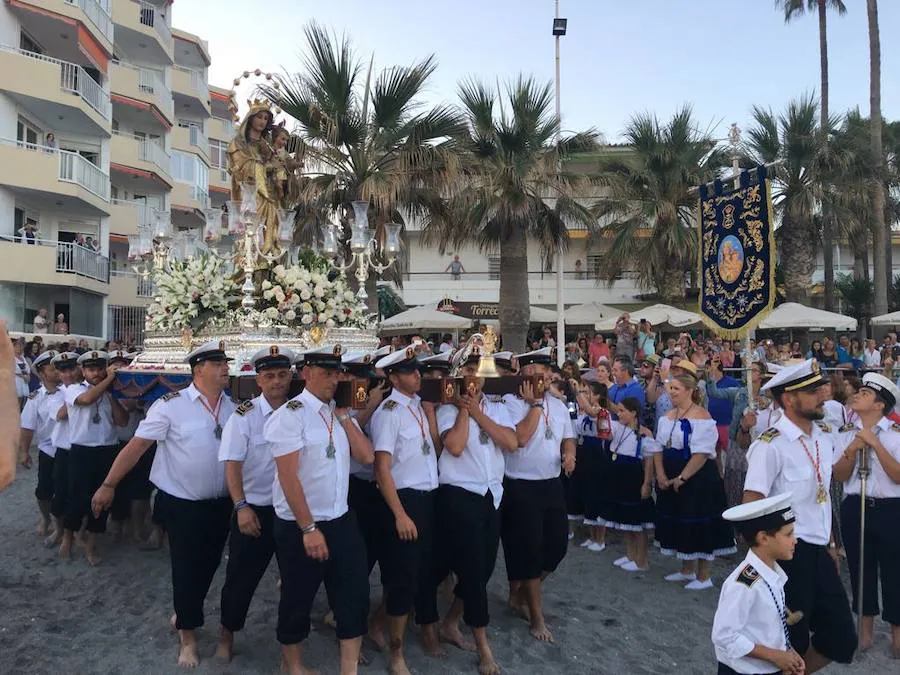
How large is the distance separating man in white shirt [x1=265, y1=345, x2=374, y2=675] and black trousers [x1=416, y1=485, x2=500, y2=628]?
2.25 feet

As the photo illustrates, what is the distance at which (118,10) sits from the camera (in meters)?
28.6

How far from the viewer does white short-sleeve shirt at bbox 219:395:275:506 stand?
436 cm

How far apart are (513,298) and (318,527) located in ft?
39.0

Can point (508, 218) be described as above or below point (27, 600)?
above

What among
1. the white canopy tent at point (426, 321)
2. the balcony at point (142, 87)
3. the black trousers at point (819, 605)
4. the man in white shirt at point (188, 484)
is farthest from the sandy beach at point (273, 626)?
the balcony at point (142, 87)

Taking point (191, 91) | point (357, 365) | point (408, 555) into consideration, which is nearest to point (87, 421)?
point (357, 365)

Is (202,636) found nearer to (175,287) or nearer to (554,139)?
(175,287)

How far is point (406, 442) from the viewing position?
14.3ft

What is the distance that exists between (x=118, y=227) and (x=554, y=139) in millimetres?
20442

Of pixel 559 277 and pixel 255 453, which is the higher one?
pixel 559 277

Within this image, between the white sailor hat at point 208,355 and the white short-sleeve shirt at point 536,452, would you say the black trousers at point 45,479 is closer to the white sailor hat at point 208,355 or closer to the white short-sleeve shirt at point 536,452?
the white sailor hat at point 208,355

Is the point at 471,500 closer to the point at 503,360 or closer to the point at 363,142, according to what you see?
the point at 503,360

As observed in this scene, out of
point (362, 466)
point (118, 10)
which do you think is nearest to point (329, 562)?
point (362, 466)

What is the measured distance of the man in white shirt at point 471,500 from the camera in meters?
4.44
